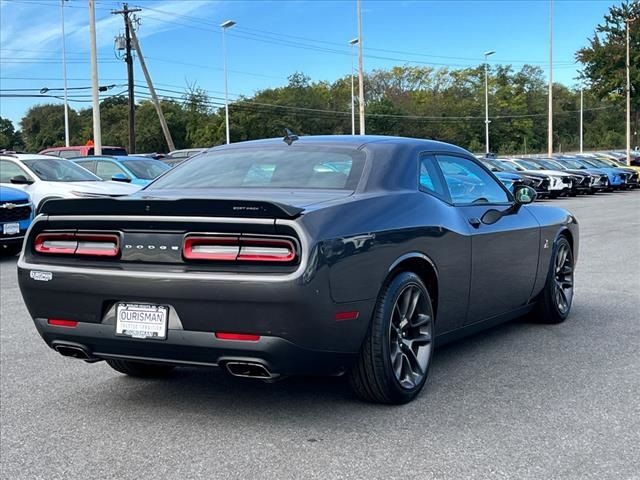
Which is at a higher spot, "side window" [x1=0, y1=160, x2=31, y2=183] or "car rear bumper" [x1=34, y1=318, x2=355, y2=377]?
"side window" [x1=0, y1=160, x2=31, y2=183]

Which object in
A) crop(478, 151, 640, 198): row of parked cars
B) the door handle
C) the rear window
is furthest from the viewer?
crop(478, 151, 640, 198): row of parked cars

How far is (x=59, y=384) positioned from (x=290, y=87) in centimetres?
9595

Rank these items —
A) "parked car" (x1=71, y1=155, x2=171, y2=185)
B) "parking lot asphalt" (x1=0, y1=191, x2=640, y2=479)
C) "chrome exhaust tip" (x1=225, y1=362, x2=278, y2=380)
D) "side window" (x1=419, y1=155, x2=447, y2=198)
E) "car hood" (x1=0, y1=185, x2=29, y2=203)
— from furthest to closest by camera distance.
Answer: "parked car" (x1=71, y1=155, x2=171, y2=185) < "car hood" (x1=0, y1=185, x2=29, y2=203) < "side window" (x1=419, y1=155, x2=447, y2=198) < "chrome exhaust tip" (x1=225, y1=362, x2=278, y2=380) < "parking lot asphalt" (x1=0, y1=191, x2=640, y2=479)

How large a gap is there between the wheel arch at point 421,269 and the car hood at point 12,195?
9.28 m

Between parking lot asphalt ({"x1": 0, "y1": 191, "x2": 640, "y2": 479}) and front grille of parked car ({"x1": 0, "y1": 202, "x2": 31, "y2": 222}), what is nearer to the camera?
parking lot asphalt ({"x1": 0, "y1": 191, "x2": 640, "y2": 479})

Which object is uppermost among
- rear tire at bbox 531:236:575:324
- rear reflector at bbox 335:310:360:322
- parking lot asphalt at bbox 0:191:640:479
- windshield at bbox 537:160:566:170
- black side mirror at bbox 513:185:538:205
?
windshield at bbox 537:160:566:170

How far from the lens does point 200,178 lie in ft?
16.7

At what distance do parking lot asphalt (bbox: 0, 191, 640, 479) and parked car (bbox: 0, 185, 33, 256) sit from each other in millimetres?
6644

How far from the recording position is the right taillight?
3732 millimetres

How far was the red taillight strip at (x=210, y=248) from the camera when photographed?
379 centimetres

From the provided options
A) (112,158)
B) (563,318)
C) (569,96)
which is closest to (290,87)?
(569,96)

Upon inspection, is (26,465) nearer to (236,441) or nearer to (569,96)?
(236,441)

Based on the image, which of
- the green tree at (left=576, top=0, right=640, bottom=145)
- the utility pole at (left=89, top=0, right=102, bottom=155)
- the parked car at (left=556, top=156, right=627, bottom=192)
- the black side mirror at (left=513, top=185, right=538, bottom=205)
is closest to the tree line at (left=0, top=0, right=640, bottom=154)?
the green tree at (left=576, top=0, right=640, bottom=145)

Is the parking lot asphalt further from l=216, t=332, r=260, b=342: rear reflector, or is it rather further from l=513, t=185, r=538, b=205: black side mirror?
l=513, t=185, r=538, b=205: black side mirror
